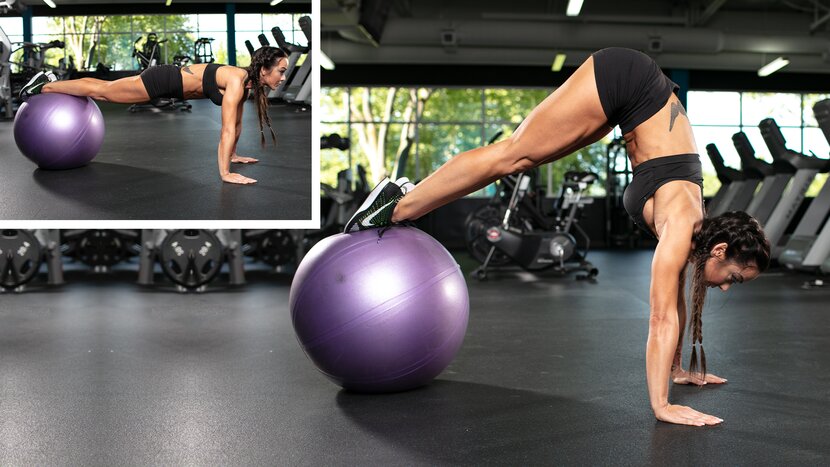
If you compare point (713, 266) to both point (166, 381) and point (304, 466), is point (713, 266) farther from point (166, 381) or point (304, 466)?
point (166, 381)

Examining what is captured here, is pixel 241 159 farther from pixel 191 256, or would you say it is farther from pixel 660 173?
pixel 191 256

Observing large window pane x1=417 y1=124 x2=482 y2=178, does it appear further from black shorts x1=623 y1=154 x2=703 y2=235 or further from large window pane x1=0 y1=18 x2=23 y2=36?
black shorts x1=623 y1=154 x2=703 y2=235

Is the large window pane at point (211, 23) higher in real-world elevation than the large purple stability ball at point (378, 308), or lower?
higher

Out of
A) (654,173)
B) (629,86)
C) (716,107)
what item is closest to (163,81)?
(629,86)

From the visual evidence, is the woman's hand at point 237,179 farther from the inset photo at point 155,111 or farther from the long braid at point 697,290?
the long braid at point 697,290

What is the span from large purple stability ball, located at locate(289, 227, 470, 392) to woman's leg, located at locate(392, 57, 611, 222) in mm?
237

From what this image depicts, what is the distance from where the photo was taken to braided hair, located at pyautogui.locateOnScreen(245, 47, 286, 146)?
317 centimetres

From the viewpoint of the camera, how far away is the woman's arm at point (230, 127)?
3211mm

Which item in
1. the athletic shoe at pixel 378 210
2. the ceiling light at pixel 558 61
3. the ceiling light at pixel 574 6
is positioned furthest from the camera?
the ceiling light at pixel 558 61

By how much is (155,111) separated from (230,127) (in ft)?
0.99

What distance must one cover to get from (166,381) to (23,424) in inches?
28.2

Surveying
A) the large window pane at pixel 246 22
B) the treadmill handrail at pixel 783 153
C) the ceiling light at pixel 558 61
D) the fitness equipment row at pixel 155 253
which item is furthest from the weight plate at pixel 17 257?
the ceiling light at pixel 558 61

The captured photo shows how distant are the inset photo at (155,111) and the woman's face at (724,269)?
162 centimetres

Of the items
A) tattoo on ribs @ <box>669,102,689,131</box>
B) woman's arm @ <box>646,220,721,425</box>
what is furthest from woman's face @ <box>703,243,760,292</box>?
tattoo on ribs @ <box>669,102,689,131</box>
